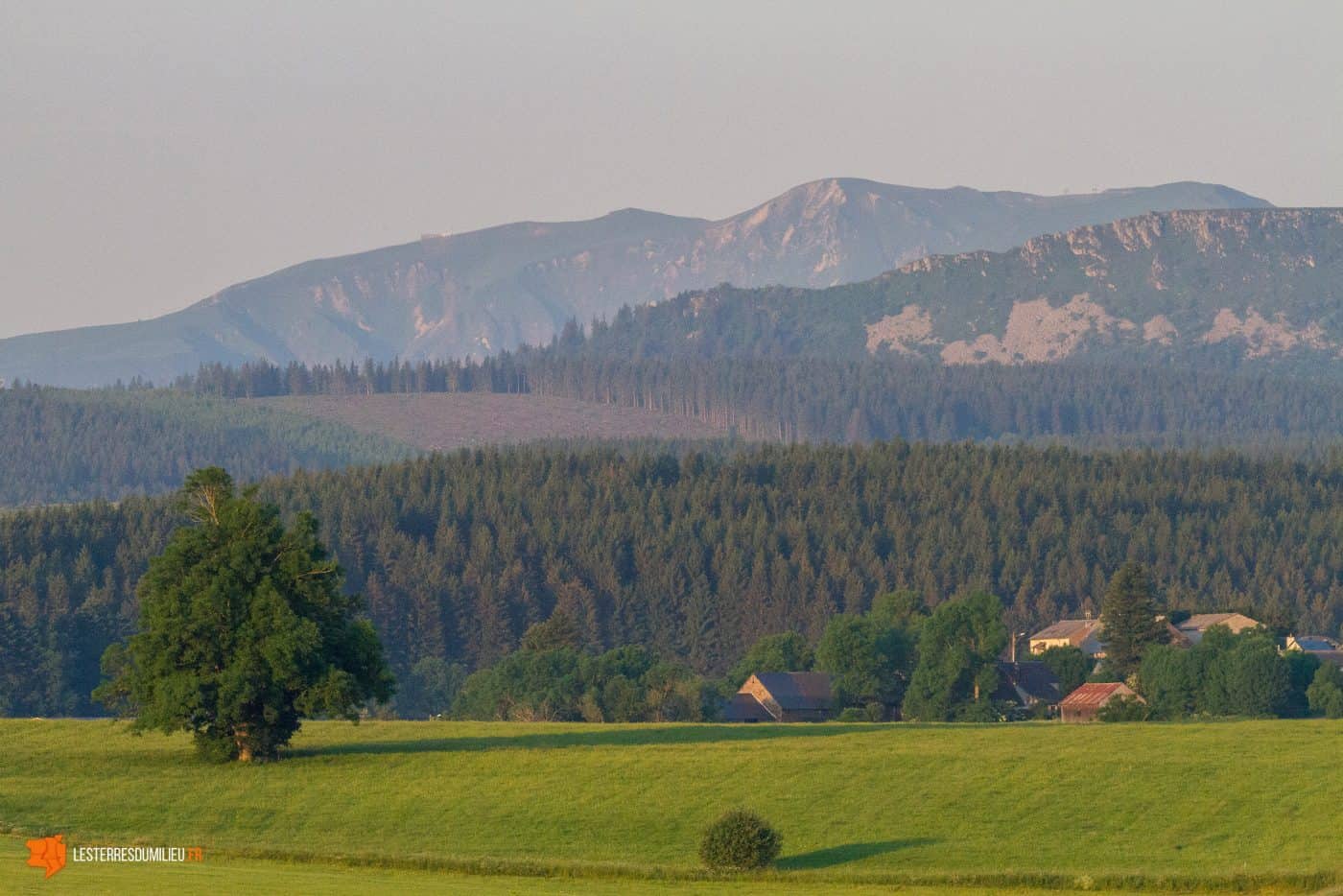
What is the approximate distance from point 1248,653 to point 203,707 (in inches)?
3476

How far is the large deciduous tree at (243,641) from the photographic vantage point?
78562mm

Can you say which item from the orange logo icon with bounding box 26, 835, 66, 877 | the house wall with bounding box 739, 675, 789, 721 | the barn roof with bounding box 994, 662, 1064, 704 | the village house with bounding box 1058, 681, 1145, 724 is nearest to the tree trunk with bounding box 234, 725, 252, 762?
the orange logo icon with bounding box 26, 835, 66, 877

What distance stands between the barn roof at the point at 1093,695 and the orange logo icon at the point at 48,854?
10223 cm

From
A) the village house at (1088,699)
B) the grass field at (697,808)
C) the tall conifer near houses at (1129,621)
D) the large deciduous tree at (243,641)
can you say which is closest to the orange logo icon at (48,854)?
the grass field at (697,808)

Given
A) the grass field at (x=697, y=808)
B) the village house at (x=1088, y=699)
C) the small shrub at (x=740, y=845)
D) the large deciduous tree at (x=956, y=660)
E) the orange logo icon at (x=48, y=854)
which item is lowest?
the village house at (x=1088, y=699)

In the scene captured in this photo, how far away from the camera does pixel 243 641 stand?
7912cm

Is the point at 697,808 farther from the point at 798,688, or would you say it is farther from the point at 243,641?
the point at 798,688

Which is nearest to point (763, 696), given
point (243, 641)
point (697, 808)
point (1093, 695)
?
point (1093, 695)

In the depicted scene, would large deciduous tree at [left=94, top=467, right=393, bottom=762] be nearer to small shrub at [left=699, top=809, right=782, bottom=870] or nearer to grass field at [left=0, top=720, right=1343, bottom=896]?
grass field at [left=0, top=720, right=1343, bottom=896]

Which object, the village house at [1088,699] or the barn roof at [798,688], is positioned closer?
the village house at [1088,699]

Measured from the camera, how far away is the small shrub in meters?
61.2

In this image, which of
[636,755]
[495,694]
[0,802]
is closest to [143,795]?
[0,802]

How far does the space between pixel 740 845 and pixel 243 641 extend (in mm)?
24656

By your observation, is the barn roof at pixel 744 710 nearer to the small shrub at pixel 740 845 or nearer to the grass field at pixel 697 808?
the grass field at pixel 697 808
